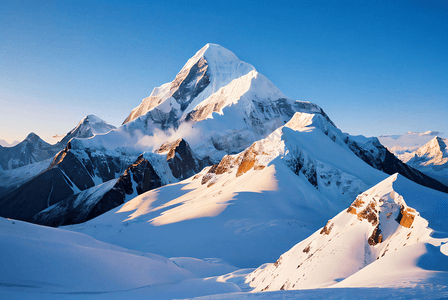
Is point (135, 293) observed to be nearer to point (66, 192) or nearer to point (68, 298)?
point (68, 298)

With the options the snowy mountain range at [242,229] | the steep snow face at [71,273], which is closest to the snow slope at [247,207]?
the snowy mountain range at [242,229]

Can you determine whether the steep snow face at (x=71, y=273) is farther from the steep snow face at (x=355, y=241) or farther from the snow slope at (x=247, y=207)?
the snow slope at (x=247, y=207)

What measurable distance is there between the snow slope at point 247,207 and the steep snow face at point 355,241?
15001 mm

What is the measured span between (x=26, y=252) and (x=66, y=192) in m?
129

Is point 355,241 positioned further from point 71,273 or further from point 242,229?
point 242,229

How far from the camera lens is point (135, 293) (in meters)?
12.9

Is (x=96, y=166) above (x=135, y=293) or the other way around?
above

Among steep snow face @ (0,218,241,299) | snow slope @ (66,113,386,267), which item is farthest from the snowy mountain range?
snow slope @ (66,113,386,267)

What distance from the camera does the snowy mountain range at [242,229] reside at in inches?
460

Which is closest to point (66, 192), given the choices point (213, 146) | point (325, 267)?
point (213, 146)

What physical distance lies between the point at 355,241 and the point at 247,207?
2883 centimetres

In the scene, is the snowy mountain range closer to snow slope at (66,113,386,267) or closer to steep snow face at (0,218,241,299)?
steep snow face at (0,218,241,299)

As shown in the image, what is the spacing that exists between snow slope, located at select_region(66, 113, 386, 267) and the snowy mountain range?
0.84 feet

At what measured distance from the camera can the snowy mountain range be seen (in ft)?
38.3
